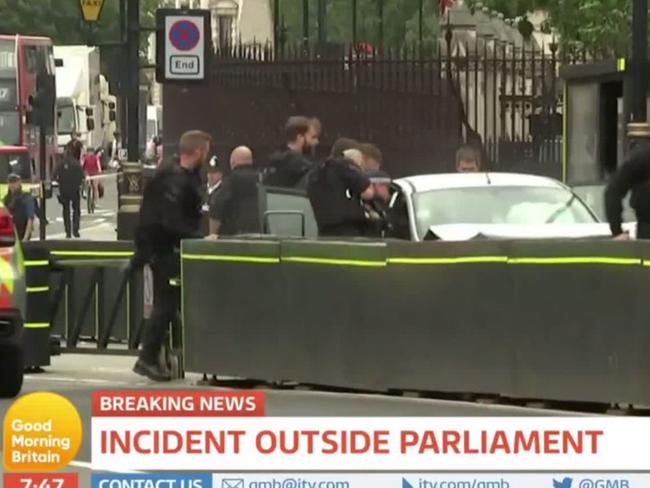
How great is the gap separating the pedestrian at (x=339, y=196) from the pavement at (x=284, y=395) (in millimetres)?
1501

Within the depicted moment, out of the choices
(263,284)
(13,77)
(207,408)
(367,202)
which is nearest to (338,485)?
(207,408)

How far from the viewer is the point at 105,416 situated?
539 centimetres

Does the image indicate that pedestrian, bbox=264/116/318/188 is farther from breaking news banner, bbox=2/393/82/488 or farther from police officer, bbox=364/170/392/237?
breaking news banner, bbox=2/393/82/488

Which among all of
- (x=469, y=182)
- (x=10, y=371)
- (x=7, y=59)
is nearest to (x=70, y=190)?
(x=7, y=59)

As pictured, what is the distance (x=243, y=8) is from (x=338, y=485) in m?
59.9

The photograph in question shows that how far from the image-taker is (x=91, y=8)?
3178cm

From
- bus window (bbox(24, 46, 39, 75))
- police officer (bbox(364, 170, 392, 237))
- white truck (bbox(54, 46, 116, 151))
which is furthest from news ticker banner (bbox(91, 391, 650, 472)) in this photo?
white truck (bbox(54, 46, 116, 151))

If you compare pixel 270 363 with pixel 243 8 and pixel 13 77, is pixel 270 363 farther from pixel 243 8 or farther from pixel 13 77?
pixel 243 8

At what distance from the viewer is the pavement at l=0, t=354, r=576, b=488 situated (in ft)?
42.9

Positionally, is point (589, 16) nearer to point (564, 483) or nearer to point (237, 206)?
point (237, 206)

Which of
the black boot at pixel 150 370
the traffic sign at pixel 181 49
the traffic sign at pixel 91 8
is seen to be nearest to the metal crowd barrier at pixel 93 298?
the black boot at pixel 150 370

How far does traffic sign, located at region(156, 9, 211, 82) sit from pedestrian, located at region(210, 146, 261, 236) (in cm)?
669

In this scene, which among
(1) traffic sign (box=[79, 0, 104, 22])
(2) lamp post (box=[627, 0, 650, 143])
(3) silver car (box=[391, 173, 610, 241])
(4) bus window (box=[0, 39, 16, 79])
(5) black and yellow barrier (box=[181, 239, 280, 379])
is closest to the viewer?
(5) black and yellow barrier (box=[181, 239, 280, 379])

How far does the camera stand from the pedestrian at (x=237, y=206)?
1802 centimetres
